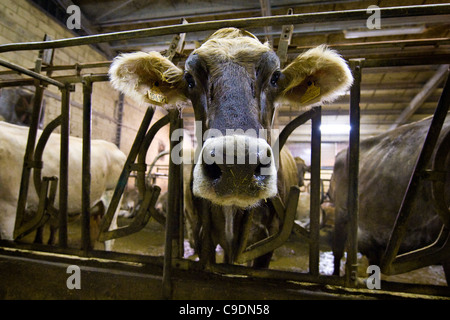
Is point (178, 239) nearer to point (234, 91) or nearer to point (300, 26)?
point (234, 91)

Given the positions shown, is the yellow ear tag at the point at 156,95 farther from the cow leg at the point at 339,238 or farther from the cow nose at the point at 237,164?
the cow leg at the point at 339,238

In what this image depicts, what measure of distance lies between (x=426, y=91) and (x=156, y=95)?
30.9ft

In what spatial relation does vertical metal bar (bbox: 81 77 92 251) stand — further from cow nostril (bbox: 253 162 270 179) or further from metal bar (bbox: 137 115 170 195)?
cow nostril (bbox: 253 162 270 179)

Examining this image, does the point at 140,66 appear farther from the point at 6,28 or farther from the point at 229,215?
the point at 6,28

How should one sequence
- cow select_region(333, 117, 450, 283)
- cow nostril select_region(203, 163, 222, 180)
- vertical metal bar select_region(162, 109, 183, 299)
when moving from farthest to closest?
cow select_region(333, 117, 450, 283), vertical metal bar select_region(162, 109, 183, 299), cow nostril select_region(203, 163, 222, 180)

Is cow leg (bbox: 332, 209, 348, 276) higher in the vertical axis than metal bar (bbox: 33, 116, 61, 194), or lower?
lower

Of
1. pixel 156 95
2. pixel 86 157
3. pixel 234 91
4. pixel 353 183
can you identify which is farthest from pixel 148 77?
pixel 353 183

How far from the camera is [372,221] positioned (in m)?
2.97

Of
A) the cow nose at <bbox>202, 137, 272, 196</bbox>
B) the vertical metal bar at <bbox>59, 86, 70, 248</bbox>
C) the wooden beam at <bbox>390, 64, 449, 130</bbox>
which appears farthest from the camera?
the wooden beam at <bbox>390, 64, 449, 130</bbox>

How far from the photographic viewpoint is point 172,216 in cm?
165

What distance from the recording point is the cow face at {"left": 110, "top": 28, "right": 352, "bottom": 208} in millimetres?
1142

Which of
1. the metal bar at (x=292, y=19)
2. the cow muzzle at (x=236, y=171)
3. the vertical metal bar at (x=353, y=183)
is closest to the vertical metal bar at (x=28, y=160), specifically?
the metal bar at (x=292, y=19)

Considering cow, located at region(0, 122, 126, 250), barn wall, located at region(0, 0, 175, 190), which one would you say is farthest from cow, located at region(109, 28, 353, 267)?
barn wall, located at region(0, 0, 175, 190)

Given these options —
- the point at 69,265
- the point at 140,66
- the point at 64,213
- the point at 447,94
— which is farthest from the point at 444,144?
the point at 64,213
